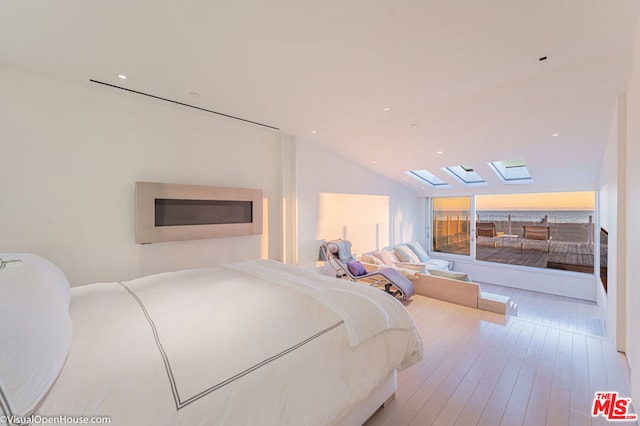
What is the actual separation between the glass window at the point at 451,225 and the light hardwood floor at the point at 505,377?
4.05 m

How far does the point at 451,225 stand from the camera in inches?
295

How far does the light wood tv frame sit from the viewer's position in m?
2.89

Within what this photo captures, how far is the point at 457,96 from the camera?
9.55 ft

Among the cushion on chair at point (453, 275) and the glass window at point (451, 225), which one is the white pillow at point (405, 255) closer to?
the cushion on chair at point (453, 275)

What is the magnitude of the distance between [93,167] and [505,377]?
4500 millimetres

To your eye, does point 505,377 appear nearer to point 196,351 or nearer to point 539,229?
point 196,351

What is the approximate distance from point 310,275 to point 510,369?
2.08 metres

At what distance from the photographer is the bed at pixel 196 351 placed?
0.91 meters

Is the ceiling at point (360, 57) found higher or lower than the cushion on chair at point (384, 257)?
higher

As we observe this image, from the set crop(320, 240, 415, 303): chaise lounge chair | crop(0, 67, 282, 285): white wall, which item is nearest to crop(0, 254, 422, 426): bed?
crop(0, 67, 282, 285): white wall

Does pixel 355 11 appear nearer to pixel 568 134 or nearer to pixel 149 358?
pixel 149 358

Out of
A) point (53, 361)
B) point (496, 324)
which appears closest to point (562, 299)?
point (496, 324)

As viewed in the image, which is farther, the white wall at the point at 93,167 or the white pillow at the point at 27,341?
the white wall at the point at 93,167

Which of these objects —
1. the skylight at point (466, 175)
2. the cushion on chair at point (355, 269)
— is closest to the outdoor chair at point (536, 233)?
the skylight at point (466, 175)
